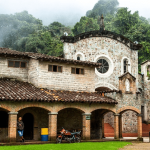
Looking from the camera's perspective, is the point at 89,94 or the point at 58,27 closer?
the point at 89,94

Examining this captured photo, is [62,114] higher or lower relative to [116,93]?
lower

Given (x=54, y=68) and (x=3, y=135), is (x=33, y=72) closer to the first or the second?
(x=54, y=68)

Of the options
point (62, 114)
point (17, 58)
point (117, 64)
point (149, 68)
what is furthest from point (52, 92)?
point (149, 68)

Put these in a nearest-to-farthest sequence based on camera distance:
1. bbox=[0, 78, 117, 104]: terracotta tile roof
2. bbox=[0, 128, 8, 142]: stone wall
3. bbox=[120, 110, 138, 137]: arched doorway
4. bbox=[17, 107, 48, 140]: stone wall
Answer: bbox=[0, 78, 117, 104]: terracotta tile roof
bbox=[0, 128, 8, 142]: stone wall
bbox=[17, 107, 48, 140]: stone wall
bbox=[120, 110, 138, 137]: arched doorway

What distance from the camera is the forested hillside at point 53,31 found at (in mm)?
48941

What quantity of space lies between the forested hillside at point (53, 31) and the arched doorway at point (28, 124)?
91.4 ft

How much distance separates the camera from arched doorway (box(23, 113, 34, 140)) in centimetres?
1931

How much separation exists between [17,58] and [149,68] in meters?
16.3

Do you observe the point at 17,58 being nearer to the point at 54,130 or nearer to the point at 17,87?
the point at 17,87

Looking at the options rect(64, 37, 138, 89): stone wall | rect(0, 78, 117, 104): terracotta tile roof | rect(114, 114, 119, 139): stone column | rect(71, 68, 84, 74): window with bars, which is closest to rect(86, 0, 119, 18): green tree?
rect(64, 37, 138, 89): stone wall

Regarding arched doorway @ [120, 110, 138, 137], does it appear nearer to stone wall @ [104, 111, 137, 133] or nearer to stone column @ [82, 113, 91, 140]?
stone wall @ [104, 111, 137, 133]

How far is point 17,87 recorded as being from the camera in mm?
18688

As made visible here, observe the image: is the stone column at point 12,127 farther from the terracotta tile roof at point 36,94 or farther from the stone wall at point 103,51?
the stone wall at point 103,51

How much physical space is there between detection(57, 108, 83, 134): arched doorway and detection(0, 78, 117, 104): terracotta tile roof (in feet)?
5.37
